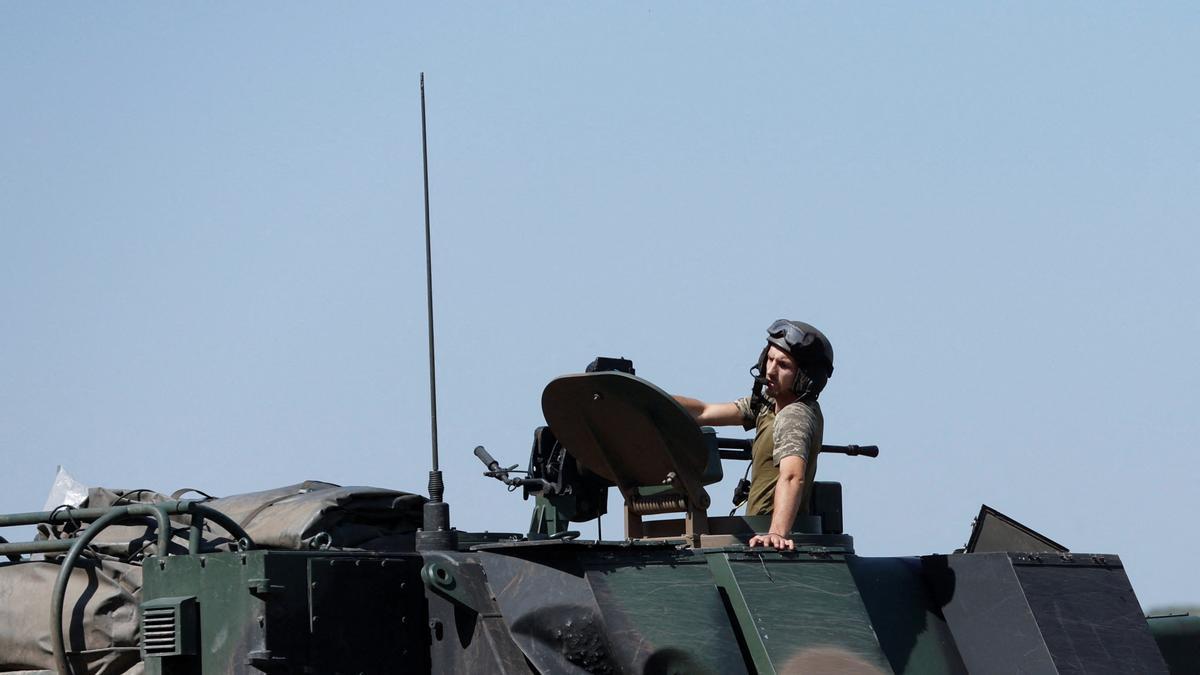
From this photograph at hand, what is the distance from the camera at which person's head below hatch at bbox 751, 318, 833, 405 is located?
8.48 metres

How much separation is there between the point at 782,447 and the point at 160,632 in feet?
9.32

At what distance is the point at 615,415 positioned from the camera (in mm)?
8094

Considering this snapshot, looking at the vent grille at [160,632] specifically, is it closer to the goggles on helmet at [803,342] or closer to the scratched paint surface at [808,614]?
the scratched paint surface at [808,614]

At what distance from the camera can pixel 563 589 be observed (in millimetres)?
6918

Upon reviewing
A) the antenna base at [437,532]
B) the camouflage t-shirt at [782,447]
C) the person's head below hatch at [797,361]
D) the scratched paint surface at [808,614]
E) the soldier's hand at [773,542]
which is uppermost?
the person's head below hatch at [797,361]

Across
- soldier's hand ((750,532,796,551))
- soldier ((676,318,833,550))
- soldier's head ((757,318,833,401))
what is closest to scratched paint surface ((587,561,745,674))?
soldier's hand ((750,532,796,551))

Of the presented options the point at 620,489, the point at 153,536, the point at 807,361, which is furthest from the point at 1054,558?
the point at 153,536

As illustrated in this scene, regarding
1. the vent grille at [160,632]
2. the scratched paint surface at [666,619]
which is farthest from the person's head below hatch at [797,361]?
the vent grille at [160,632]

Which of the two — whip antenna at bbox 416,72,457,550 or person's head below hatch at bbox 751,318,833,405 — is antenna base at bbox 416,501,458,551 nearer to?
whip antenna at bbox 416,72,457,550

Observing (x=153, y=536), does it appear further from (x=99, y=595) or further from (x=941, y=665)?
(x=941, y=665)

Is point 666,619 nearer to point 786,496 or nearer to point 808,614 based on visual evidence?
point 808,614

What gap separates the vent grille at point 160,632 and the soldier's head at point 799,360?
304cm

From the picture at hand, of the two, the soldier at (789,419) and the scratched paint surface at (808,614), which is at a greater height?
the soldier at (789,419)

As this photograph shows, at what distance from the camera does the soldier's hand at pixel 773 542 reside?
7.70 m
